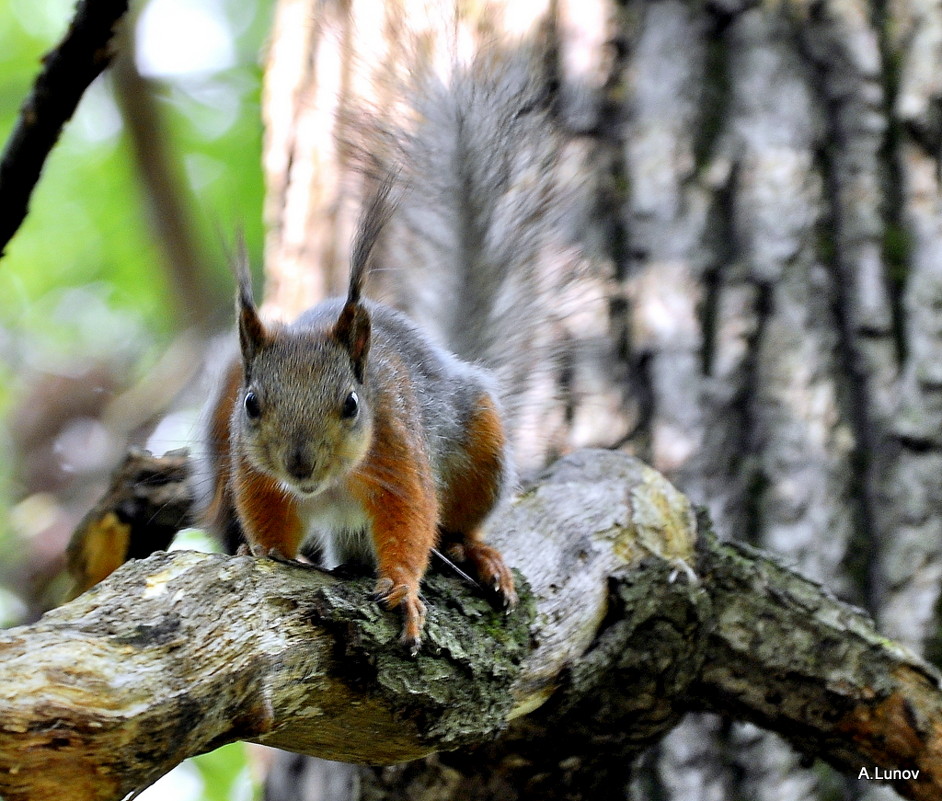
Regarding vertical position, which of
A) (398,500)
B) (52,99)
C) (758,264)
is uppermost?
(52,99)

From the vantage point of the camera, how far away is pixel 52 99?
1.35 m

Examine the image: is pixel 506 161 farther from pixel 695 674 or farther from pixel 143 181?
pixel 143 181

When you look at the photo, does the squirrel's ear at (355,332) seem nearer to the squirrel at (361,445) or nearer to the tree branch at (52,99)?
the squirrel at (361,445)

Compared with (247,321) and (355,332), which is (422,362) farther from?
(247,321)

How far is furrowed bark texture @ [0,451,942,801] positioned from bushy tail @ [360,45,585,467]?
371 millimetres

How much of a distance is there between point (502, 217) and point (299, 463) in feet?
3.04

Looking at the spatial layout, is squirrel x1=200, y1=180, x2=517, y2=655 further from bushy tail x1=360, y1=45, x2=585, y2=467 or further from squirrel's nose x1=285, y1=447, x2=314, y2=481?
bushy tail x1=360, y1=45, x2=585, y2=467

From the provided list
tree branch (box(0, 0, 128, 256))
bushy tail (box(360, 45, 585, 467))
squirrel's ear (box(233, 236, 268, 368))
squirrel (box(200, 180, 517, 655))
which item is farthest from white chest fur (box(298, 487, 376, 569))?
tree branch (box(0, 0, 128, 256))

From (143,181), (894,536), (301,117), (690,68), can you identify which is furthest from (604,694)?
(143,181)

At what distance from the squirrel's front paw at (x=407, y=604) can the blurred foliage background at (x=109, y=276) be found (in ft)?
2.14

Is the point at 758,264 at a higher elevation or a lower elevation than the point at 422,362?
higher

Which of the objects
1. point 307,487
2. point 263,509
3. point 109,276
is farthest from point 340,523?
point 109,276

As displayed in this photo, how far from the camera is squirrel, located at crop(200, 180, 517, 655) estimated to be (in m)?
1.61

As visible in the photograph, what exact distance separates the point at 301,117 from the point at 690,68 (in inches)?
42.6
